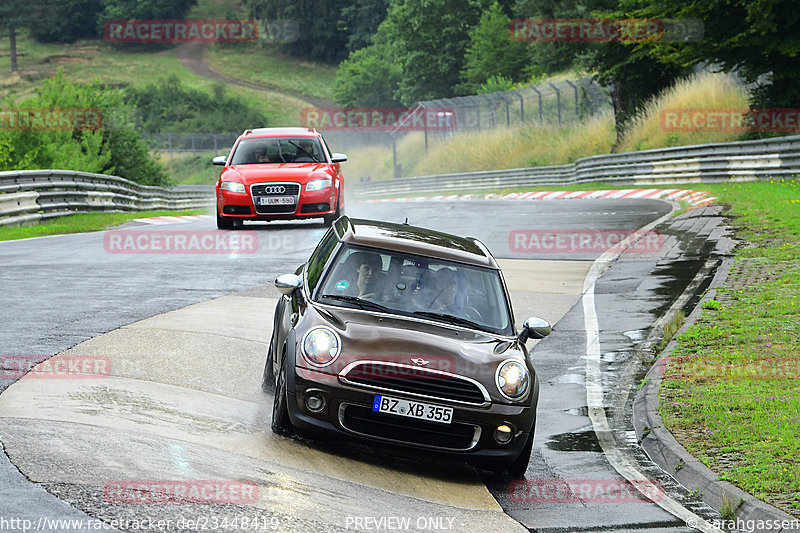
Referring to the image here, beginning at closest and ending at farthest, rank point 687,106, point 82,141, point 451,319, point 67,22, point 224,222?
point 451,319 → point 224,222 → point 82,141 → point 687,106 → point 67,22

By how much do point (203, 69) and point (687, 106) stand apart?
325 feet

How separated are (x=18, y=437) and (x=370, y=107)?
342 feet

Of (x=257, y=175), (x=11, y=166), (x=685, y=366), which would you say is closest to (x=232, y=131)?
(x=11, y=166)

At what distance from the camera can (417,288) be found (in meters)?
8.27

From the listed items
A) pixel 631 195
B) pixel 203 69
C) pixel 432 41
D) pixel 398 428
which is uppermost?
pixel 432 41

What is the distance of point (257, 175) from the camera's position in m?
19.9

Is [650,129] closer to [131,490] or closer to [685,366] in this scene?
[685,366]

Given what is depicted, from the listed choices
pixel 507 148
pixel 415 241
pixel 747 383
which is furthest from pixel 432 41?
pixel 415 241

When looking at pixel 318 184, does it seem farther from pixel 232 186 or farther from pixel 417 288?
pixel 417 288

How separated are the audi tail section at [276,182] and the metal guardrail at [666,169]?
49.7ft

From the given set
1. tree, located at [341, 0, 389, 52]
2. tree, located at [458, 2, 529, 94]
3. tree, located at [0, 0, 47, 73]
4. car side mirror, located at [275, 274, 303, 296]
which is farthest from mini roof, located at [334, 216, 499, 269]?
tree, located at [0, 0, 47, 73]

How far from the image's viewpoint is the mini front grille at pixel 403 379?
23.9 ft

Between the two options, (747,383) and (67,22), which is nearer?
(747,383)

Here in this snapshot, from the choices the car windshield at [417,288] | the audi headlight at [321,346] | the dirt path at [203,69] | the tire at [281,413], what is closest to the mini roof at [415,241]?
the car windshield at [417,288]
